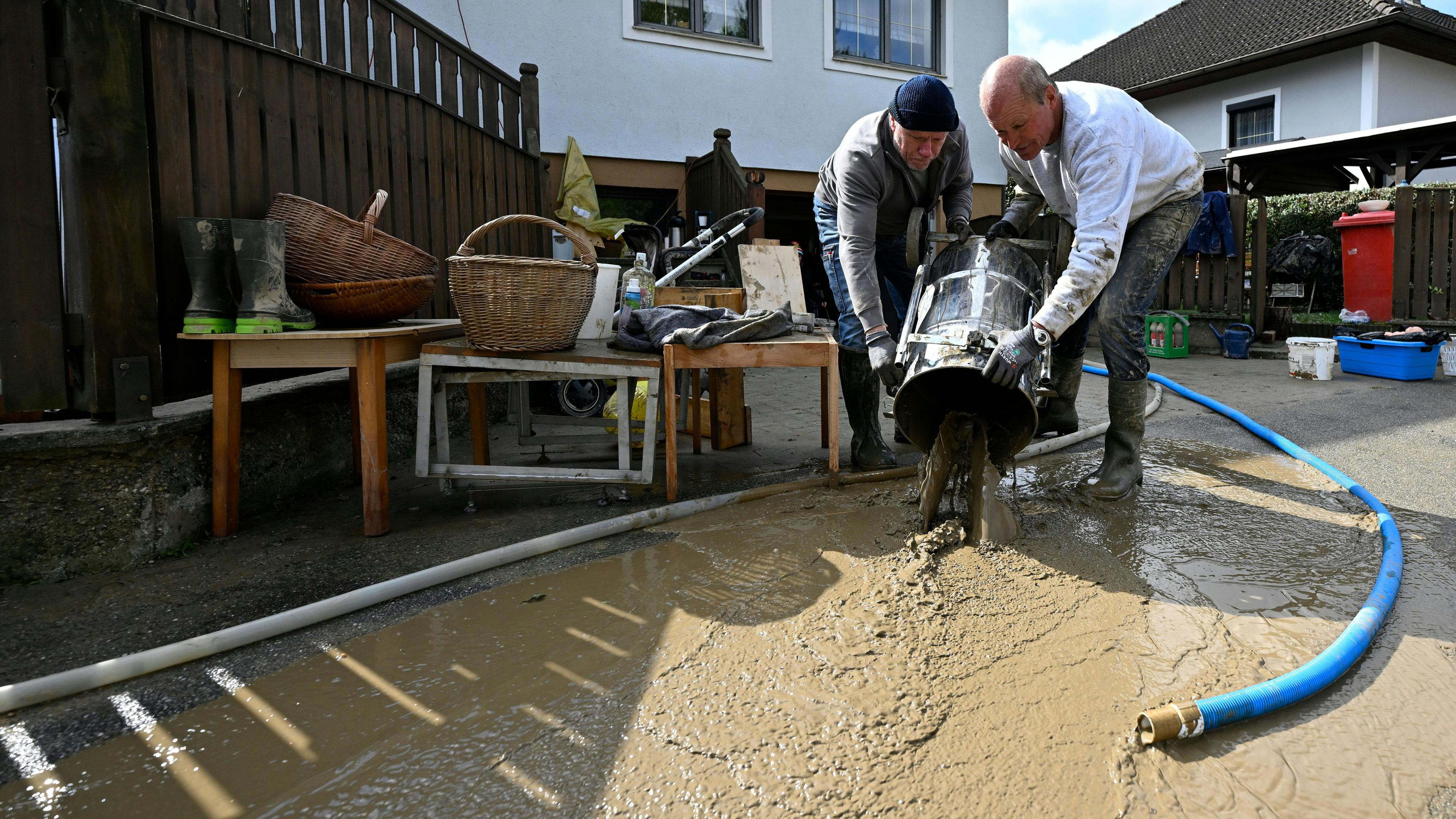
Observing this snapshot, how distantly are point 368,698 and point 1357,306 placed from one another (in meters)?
9.28

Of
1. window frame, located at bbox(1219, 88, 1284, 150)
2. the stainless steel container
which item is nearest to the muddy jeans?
the stainless steel container

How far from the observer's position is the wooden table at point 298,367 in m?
2.72

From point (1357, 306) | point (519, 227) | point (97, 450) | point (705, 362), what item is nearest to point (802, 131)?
point (519, 227)

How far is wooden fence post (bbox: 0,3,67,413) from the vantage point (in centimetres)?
242

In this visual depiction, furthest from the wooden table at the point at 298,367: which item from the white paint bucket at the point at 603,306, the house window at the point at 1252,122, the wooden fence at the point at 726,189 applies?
the house window at the point at 1252,122

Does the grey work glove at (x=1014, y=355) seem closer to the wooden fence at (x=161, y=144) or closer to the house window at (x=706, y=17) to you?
the wooden fence at (x=161, y=144)

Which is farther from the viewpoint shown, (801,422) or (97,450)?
(801,422)

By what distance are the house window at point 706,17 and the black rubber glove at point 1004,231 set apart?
596 cm

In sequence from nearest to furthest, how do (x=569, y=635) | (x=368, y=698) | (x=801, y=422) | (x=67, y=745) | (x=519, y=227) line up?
(x=67, y=745) < (x=368, y=698) < (x=569, y=635) < (x=801, y=422) < (x=519, y=227)

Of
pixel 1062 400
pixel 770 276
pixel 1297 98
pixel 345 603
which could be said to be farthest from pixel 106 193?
pixel 1297 98

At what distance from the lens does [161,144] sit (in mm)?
2746

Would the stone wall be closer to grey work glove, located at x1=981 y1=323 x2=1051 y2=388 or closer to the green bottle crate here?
grey work glove, located at x1=981 y1=323 x2=1051 y2=388

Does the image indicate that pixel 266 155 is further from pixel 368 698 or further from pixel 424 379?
pixel 368 698

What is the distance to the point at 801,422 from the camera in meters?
5.07
